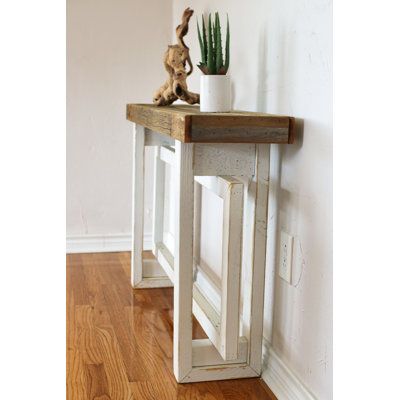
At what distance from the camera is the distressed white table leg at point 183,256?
159 cm

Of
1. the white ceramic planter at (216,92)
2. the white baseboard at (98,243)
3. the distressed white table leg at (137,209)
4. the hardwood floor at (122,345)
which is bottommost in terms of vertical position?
the hardwood floor at (122,345)

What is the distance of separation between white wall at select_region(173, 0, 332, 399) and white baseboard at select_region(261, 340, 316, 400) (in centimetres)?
2

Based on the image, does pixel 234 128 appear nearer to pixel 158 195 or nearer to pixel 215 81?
pixel 215 81

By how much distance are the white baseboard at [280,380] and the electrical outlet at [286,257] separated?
0.74 ft

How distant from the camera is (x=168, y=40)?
10.1 ft

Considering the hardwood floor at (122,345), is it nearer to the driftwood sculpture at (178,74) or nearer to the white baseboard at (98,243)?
the white baseboard at (98,243)

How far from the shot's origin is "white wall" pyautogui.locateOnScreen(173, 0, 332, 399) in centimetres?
138

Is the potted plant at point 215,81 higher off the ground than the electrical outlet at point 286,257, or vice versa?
the potted plant at point 215,81

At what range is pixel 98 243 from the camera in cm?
314

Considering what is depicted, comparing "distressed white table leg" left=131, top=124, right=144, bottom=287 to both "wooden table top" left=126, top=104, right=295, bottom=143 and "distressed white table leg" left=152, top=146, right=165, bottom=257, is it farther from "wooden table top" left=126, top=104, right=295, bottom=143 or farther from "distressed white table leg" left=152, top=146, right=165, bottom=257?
"wooden table top" left=126, top=104, right=295, bottom=143

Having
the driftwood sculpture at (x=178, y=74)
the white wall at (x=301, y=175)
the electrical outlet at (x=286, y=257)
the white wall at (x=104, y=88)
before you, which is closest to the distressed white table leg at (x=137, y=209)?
the driftwood sculpture at (x=178, y=74)
